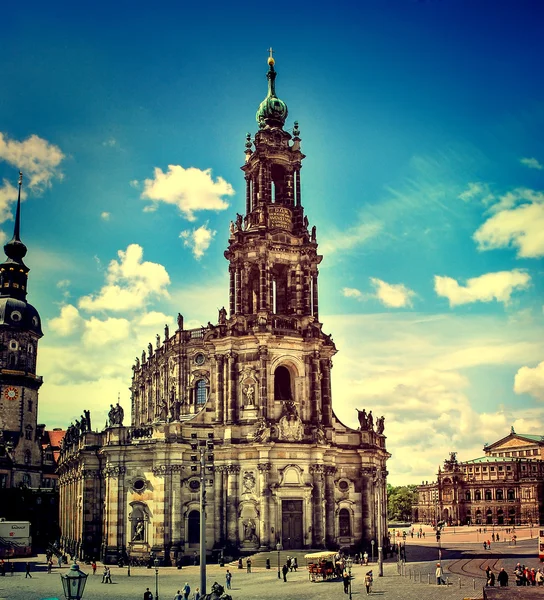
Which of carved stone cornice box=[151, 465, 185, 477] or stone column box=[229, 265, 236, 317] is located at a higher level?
stone column box=[229, 265, 236, 317]

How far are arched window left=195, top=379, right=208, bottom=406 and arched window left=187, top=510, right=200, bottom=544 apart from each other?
56.1ft

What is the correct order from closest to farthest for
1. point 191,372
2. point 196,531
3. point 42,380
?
point 196,531 < point 191,372 < point 42,380

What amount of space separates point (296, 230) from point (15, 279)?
54.9 metres

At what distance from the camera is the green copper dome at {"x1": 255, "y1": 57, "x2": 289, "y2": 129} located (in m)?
79.6

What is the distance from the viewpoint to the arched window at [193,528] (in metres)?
65.3

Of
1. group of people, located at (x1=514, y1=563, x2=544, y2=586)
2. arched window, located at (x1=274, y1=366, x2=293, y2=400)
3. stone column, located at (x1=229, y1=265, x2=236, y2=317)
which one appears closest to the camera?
group of people, located at (x1=514, y1=563, x2=544, y2=586)

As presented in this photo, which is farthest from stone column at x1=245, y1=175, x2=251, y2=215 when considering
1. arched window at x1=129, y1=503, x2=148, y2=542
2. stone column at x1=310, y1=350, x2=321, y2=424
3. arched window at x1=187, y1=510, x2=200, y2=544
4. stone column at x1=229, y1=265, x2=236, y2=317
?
arched window at x1=129, y1=503, x2=148, y2=542

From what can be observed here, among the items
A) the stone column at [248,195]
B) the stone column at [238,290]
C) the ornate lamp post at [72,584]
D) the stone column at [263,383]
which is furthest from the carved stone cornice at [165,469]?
the ornate lamp post at [72,584]

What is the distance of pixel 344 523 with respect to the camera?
2793 inches

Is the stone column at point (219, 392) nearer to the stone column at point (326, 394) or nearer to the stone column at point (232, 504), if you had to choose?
the stone column at point (232, 504)

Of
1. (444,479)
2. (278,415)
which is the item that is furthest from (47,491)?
(444,479)

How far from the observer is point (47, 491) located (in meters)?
106

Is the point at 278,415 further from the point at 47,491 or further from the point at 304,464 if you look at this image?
the point at 47,491

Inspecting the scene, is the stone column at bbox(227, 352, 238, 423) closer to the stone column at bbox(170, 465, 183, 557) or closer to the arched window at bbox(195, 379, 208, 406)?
the stone column at bbox(170, 465, 183, 557)
